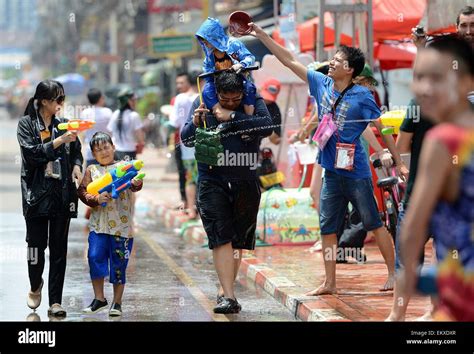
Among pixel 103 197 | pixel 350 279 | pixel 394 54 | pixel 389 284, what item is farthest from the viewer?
pixel 394 54

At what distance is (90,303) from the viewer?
1025cm

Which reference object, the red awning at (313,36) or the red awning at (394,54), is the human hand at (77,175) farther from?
the red awning at (394,54)

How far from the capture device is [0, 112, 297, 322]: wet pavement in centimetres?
973

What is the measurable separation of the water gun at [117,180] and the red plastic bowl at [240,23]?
4.34ft

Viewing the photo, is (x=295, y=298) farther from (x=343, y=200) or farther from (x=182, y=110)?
(x=182, y=110)

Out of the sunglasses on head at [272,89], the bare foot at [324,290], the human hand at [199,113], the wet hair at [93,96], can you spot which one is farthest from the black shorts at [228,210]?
the wet hair at [93,96]

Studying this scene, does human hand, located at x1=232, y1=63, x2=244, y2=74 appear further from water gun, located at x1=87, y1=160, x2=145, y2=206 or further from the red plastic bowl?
water gun, located at x1=87, y1=160, x2=145, y2=206

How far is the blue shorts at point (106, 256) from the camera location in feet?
31.2

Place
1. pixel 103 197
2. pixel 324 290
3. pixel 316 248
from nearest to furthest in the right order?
pixel 103 197 → pixel 324 290 → pixel 316 248

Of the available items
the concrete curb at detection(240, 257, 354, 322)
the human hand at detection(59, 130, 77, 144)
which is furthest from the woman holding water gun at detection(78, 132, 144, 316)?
the concrete curb at detection(240, 257, 354, 322)

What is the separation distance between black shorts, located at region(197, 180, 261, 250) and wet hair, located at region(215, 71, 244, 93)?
29.9 inches

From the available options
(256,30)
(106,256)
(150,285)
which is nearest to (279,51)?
(256,30)

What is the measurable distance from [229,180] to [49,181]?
1426mm

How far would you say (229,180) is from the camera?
31.6 feet
